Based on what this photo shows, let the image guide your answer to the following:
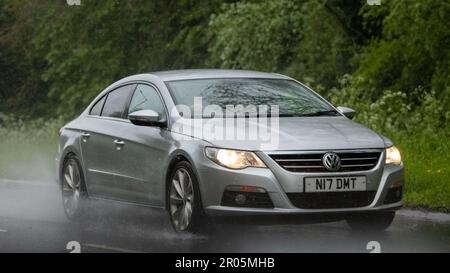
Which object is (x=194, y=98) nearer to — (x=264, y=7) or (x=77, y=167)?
(x=77, y=167)

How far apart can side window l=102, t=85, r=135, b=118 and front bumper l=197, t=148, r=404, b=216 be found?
7.47ft

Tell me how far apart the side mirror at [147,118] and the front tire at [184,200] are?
52 cm

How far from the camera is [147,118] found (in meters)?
10.8

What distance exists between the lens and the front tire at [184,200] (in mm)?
10250

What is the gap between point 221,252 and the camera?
9.65 m

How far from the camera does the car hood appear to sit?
9.97m

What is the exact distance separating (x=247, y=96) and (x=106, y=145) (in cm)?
162

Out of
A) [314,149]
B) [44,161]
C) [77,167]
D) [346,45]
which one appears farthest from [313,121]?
[346,45]

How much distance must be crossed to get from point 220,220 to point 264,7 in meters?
15.5

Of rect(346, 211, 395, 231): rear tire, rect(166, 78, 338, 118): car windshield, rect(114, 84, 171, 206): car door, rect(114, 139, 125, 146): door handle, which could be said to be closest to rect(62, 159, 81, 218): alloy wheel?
rect(114, 139, 125, 146): door handle

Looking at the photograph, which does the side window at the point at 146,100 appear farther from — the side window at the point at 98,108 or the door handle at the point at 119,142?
the side window at the point at 98,108

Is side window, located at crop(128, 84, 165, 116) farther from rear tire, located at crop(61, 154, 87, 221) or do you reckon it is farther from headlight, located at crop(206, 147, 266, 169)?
headlight, located at crop(206, 147, 266, 169)

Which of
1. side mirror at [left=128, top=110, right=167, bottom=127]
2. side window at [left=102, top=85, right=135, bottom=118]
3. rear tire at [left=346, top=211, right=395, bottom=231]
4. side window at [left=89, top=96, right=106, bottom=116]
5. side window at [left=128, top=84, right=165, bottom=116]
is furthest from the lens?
side window at [left=89, top=96, right=106, bottom=116]

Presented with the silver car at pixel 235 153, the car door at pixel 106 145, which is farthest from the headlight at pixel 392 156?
the car door at pixel 106 145
